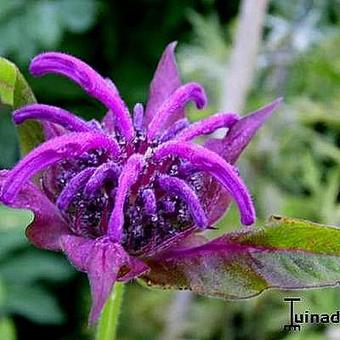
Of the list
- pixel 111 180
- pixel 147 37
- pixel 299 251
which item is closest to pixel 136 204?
pixel 111 180

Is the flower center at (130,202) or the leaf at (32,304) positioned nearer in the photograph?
the flower center at (130,202)

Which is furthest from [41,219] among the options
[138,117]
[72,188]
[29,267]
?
[29,267]

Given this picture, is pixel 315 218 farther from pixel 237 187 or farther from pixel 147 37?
pixel 237 187

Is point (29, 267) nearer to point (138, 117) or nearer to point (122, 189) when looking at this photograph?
point (138, 117)

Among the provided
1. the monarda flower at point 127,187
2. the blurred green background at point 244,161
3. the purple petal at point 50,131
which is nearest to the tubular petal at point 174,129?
the monarda flower at point 127,187

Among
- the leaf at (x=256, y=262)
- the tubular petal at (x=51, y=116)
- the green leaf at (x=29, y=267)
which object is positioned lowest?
the leaf at (x=256, y=262)

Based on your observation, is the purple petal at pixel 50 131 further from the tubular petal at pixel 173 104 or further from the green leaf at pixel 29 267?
the green leaf at pixel 29 267

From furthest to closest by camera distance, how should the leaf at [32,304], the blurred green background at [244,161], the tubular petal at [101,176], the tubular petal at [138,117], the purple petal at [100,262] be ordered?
the leaf at [32,304] → the blurred green background at [244,161] → the tubular petal at [138,117] → the tubular petal at [101,176] → the purple petal at [100,262]

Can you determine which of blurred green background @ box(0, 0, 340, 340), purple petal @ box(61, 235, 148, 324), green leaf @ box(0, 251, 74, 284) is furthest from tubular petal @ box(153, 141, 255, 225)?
green leaf @ box(0, 251, 74, 284)
